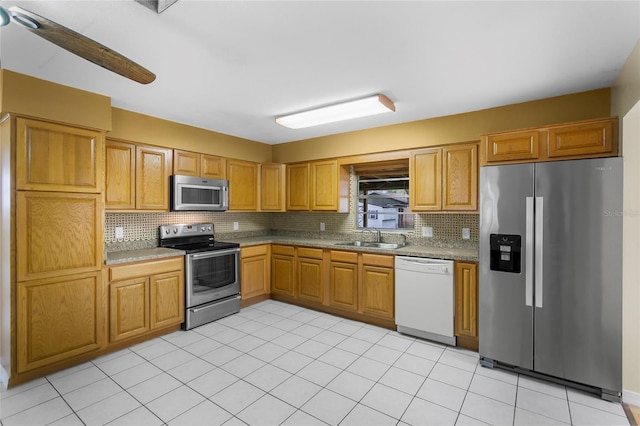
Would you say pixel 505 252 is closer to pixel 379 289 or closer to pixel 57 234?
pixel 379 289

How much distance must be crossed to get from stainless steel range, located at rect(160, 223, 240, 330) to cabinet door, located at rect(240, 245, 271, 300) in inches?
5.8

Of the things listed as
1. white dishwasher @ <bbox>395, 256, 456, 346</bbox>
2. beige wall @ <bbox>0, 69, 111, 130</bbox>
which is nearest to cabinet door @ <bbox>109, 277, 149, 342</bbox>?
beige wall @ <bbox>0, 69, 111, 130</bbox>

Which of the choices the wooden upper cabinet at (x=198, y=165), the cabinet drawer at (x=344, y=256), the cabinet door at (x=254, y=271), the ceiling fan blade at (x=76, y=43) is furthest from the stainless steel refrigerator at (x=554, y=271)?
the wooden upper cabinet at (x=198, y=165)

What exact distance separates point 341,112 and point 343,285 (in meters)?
2.09

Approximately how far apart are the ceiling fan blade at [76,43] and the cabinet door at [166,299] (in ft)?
7.59

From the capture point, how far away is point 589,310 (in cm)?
235

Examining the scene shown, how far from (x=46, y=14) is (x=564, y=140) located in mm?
3671

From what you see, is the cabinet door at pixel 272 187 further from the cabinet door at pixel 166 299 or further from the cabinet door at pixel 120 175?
the cabinet door at pixel 120 175

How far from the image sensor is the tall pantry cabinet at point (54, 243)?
2.39 meters

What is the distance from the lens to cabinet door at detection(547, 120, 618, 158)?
7.90 feet

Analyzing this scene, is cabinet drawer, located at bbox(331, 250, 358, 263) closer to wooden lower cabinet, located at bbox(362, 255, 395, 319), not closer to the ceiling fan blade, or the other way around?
wooden lower cabinet, located at bbox(362, 255, 395, 319)

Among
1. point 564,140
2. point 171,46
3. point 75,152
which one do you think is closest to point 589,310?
point 564,140

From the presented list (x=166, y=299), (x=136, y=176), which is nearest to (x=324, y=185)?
(x=136, y=176)

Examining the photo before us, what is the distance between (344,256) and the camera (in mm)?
A: 3926
